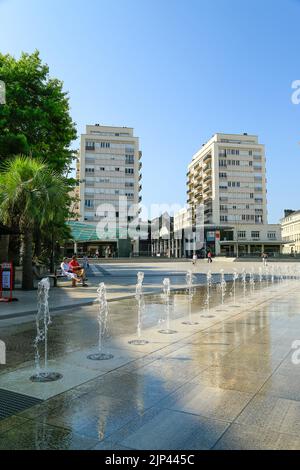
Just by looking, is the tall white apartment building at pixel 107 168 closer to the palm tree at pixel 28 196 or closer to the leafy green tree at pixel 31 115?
A: the leafy green tree at pixel 31 115

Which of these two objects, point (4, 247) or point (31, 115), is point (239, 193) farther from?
point (4, 247)

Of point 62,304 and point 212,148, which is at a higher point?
point 212,148

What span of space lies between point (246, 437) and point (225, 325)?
5.38 metres

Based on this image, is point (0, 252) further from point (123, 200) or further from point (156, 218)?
point (156, 218)

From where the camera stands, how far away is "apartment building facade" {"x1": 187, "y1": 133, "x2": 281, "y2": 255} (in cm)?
9225

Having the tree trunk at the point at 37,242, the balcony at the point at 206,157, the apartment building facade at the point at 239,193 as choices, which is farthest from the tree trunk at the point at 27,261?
the balcony at the point at 206,157

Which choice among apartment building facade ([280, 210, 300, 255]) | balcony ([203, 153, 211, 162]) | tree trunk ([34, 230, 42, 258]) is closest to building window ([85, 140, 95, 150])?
balcony ([203, 153, 211, 162])

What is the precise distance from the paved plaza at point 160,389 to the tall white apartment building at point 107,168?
81.5 m

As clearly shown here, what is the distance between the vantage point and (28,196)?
48.1ft

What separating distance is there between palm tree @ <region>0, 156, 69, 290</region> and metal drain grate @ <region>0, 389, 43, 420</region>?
1105 centimetres

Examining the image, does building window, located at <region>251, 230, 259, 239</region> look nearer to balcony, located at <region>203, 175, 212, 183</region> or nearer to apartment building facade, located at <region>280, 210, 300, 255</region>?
balcony, located at <region>203, 175, 212, 183</region>

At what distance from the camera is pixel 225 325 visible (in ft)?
27.7

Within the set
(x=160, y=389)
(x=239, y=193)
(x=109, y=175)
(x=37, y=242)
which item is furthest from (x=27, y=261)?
(x=239, y=193)
